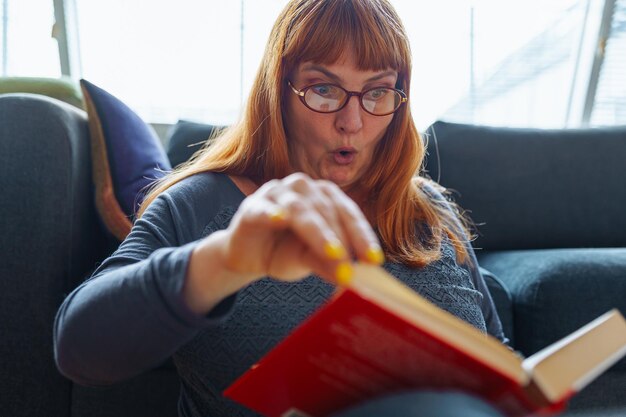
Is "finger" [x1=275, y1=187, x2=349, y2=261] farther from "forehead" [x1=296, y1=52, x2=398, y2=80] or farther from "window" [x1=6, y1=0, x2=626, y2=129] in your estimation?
"window" [x1=6, y1=0, x2=626, y2=129]

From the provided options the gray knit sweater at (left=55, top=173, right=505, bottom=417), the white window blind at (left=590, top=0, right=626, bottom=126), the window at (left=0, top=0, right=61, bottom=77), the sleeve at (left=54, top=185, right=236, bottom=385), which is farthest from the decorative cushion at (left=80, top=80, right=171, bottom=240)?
the white window blind at (left=590, top=0, right=626, bottom=126)

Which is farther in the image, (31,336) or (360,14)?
(31,336)

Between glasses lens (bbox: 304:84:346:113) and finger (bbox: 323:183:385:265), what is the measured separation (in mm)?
497

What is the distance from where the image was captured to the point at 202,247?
1.63 feet

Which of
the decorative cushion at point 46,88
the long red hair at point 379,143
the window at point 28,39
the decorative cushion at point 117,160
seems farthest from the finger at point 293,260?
the window at point 28,39

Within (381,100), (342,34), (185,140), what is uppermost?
(342,34)

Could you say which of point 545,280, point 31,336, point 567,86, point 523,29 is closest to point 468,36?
point 523,29

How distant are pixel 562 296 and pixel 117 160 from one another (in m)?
1.08

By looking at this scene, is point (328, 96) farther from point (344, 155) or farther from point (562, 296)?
point (562, 296)

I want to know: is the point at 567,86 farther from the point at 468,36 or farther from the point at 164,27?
the point at 164,27

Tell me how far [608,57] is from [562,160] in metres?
1.44

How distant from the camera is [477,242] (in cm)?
180

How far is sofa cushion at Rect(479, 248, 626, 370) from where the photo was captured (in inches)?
50.4

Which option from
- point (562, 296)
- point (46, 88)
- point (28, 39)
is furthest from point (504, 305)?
point (28, 39)
